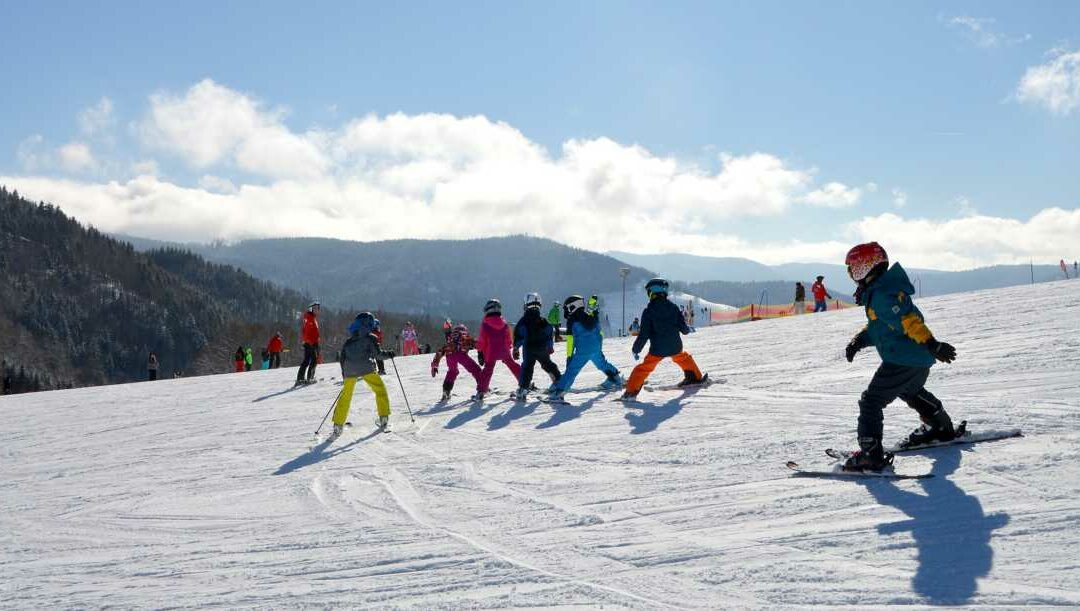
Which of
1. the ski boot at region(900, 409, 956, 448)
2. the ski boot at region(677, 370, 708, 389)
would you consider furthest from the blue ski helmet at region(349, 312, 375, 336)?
the ski boot at region(900, 409, 956, 448)

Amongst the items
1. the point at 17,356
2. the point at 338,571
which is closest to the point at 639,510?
the point at 338,571

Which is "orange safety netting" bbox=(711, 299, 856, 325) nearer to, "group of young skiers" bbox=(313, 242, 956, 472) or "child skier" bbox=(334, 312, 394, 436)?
"group of young skiers" bbox=(313, 242, 956, 472)

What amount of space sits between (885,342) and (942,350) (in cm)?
43

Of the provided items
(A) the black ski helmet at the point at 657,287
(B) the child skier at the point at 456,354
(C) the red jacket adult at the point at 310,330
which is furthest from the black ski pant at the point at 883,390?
(C) the red jacket adult at the point at 310,330

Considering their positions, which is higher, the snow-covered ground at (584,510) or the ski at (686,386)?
the ski at (686,386)

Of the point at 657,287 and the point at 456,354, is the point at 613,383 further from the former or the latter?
the point at 456,354

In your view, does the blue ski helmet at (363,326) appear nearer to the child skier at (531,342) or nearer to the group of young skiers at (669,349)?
the group of young skiers at (669,349)

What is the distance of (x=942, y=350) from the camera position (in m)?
4.50

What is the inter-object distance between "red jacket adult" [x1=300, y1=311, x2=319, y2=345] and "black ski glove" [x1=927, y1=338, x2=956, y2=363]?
13.2 meters

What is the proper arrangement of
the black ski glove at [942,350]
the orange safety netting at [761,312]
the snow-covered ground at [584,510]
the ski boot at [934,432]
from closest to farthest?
the snow-covered ground at [584,510]
the black ski glove at [942,350]
the ski boot at [934,432]
the orange safety netting at [761,312]

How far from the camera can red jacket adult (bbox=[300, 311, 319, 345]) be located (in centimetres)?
1557

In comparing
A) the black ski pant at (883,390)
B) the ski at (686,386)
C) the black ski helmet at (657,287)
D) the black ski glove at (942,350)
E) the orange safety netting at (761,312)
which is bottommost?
the ski at (686,386)

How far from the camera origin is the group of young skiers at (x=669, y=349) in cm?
478

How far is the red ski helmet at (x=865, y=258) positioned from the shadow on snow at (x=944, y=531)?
142 centimetres
